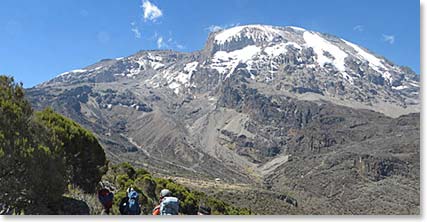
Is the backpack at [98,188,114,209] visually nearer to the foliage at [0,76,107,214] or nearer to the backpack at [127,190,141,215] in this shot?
the foliage at [0,76,107,214]

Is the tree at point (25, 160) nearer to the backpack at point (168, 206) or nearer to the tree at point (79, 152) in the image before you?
the backpack at point (168, 206)

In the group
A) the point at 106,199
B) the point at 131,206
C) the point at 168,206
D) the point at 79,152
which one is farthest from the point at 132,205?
the point at 79,152

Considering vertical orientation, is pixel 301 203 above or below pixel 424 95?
above

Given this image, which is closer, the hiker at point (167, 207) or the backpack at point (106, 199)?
the hiker at point (167, 207)

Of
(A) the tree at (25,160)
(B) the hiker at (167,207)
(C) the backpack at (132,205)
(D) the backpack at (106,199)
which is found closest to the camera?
(B) the hiker at (167,207)

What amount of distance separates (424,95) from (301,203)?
122 meters

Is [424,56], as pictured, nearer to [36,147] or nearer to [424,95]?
[424,95]

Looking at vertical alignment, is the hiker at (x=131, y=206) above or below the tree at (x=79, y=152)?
below

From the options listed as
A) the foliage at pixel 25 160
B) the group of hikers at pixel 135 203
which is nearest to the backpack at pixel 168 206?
the group of hikers at pixel 135 203

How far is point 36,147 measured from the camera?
8.93m

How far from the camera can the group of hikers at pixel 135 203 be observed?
24.1 feet

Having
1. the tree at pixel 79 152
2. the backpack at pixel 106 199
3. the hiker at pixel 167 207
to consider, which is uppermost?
the tree at pixel 79 152

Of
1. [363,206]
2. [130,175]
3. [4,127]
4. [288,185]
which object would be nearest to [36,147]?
[4,127]

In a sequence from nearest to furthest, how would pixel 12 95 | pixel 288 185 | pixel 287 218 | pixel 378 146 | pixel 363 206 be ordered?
pixel 287 218 → pixel 12 95 → pixel 363 206 → pixel 288 185 → pixel 378 146
